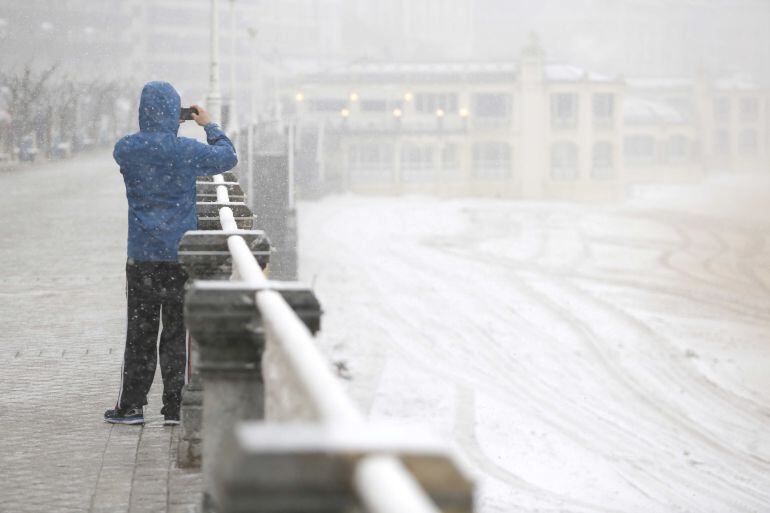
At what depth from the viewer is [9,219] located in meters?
22.6

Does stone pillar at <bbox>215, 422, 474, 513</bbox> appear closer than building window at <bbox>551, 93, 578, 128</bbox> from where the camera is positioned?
Yes

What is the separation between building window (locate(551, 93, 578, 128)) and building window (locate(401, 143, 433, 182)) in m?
9.90

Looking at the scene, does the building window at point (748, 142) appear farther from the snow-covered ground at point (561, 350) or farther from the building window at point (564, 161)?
the snow-covered ground at point (561, 350)

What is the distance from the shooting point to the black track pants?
683 centimetres

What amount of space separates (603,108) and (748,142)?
30105mm

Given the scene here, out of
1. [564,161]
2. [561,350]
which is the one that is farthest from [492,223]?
[561,350]

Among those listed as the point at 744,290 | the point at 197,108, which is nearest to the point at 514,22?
the point at 744,290

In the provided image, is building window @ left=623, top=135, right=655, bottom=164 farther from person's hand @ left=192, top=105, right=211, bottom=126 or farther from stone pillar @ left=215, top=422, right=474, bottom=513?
stone pillar @ left=215, top=422, right=474, bottom=513

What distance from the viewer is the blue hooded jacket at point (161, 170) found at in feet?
21.9

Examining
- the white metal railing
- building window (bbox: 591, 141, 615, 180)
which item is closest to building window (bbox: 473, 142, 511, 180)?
building window (bbox: 591, 141, 615, 180)

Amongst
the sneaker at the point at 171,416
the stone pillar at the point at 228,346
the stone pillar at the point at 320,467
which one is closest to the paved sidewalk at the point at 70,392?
the sneaker at the point at 171,416

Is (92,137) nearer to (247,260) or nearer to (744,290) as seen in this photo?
(744,290)

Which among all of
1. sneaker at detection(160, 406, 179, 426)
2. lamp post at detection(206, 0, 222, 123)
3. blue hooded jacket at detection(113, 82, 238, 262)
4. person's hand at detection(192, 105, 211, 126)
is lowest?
sneaker at detection(160, 406, 179, 426)

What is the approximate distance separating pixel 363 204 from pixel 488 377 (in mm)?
39305
